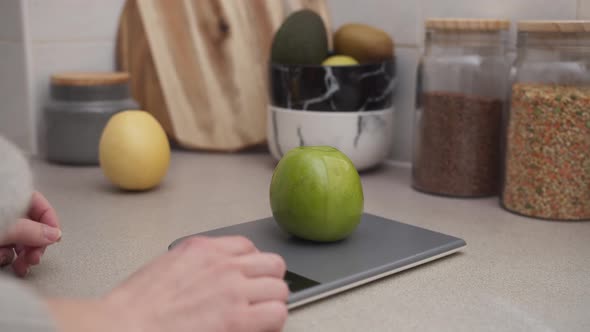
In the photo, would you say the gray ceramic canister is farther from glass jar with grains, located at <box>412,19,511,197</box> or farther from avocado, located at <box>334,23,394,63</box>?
glass jar with grains, located at <box>412,19,511,197</box>

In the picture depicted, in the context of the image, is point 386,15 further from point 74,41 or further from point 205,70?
point 74,41

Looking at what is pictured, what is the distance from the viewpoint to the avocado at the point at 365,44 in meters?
1.20

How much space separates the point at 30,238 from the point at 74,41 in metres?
0.79

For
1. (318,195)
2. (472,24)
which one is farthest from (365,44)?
(318,195)

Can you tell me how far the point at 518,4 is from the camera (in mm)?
1114

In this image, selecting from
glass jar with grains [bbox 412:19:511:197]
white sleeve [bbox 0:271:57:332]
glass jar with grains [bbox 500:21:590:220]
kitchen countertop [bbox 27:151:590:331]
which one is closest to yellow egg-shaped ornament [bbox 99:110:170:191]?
kitchen countertop [bbox 27:151:590:331]

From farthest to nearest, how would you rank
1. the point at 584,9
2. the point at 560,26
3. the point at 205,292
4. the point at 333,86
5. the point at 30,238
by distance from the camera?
the point at 333,86, the point at 584,9, the point at 560,26, the point at 30,238, the point at 205,292

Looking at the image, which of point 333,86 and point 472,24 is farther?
point 333,86

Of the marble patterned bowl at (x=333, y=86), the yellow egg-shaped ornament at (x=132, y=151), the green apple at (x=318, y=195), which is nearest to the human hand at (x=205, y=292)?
the green apple at (x=318, y=195)

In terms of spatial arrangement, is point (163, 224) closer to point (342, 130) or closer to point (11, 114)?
point (342, 130)

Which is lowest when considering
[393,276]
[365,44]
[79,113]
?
[393,276]

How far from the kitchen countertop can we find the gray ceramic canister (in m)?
0.03

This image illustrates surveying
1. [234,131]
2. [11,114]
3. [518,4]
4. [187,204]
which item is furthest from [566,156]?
[11,114]

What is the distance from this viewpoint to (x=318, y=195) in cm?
77
